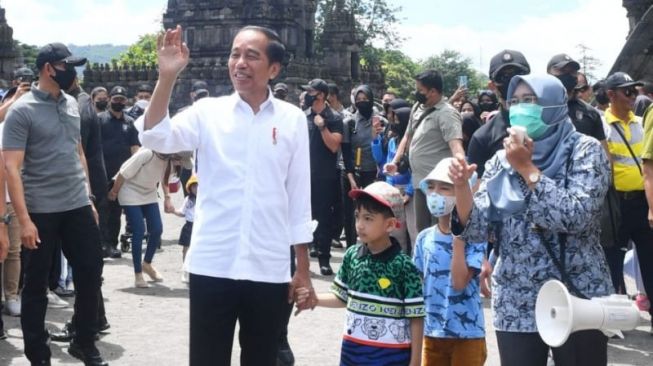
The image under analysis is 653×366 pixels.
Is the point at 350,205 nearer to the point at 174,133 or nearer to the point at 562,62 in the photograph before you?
the point at 562,62

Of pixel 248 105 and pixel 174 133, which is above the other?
pixel 248 105

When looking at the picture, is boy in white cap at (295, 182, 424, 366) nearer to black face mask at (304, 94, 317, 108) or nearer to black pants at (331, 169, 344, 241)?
black face mask at (304, 94, 317, 108)

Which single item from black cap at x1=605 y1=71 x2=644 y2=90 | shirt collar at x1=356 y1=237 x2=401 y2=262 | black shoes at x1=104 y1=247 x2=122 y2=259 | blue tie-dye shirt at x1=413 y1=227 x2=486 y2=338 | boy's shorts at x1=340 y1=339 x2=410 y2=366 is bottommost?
black shoes at x1=104 y1=247 x2=122 y2=259

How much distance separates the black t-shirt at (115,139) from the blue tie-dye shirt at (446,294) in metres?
8.71

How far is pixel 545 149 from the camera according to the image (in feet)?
16.0

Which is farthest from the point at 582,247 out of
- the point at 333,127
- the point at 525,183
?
the point at 333,127

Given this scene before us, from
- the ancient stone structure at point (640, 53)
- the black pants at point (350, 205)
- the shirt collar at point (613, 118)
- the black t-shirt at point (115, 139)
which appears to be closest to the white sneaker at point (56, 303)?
the black t-shirt at point (115, 139)

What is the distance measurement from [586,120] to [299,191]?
119 inches

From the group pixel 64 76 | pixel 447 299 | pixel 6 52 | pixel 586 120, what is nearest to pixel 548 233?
pixel 447 299

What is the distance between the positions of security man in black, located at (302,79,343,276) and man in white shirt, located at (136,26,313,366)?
7315 mm

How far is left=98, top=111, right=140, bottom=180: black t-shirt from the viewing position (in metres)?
14.3

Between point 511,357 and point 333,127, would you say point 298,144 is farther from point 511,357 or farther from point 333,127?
point 333,127

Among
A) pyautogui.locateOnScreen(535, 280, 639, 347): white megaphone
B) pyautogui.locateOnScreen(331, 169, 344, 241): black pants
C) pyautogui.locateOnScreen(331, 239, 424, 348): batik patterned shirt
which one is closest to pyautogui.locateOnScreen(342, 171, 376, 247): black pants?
pyautogui.locateOnScreen(331, 169, 344, 241): black pants

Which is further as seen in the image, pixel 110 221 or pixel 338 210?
pixel 110 221
